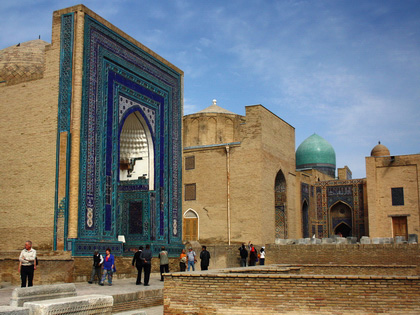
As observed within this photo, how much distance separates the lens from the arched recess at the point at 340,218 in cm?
2879

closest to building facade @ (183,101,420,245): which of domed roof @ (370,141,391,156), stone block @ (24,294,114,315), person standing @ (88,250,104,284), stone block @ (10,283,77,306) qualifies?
domed roof @ (370,141,391,156)

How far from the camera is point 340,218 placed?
29.0 m

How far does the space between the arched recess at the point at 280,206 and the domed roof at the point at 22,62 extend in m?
13.1

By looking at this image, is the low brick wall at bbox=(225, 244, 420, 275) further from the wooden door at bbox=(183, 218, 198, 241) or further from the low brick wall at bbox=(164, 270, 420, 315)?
the low brick wall at bbox=(164, 270, 420, 315)

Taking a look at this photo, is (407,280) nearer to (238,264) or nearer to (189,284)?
(189,284)

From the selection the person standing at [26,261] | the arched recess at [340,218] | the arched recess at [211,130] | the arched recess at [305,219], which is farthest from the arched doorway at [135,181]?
the arched recess at [340,218]

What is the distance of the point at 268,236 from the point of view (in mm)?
21797

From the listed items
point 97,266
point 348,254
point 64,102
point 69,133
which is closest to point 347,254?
point 348,254

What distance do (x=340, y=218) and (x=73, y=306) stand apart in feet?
83.6

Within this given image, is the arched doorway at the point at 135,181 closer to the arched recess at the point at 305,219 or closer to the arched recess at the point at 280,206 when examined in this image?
the arched recess at the point at 280,206

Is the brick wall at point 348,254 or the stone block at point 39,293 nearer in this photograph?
the stone block at point 39,293

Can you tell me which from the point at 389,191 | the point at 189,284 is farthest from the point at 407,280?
the point at 389,191

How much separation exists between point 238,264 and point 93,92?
8.92m

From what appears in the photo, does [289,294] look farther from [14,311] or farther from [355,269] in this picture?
[355,269]
